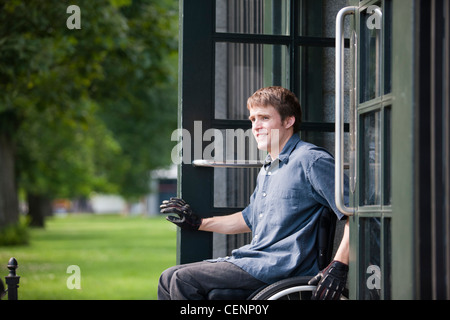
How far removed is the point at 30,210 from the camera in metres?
36.2

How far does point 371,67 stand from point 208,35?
54.6 inches

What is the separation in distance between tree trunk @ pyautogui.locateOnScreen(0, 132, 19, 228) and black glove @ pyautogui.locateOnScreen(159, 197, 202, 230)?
55.4 feet

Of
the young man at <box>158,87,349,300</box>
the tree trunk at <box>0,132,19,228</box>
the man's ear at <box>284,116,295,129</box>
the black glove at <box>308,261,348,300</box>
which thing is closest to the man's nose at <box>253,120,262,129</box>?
the young man at <box>158,87,349,300</box>

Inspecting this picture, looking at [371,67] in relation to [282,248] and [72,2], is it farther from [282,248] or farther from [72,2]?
[72,2]

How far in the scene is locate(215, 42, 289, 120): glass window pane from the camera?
16.3ft

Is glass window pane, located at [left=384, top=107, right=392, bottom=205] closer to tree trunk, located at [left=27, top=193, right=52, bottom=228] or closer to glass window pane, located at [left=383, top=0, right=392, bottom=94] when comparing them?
glass window pane, located at [left=383, top=0, right=392, bottom=94]

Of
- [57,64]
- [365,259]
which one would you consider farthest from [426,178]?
[57,64]

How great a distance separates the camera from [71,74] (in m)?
13.8

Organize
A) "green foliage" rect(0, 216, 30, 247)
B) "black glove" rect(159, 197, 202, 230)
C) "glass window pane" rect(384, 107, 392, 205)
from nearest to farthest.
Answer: "glass window pane" rect(384, 107, 392, 205) < "black glove" rect(159, 197, 202, 230) < "green foliage" rect(0, 216, 30, 247)

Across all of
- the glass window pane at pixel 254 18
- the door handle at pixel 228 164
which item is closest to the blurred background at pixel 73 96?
the glass window pane at pixel 254 18

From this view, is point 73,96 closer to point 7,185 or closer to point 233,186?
point 7,185

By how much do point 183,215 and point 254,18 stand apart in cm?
138

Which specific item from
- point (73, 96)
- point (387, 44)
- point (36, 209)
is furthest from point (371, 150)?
point (36, 209)

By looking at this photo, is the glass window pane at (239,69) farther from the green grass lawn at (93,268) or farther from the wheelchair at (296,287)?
the green grass lawn at (93,268)
